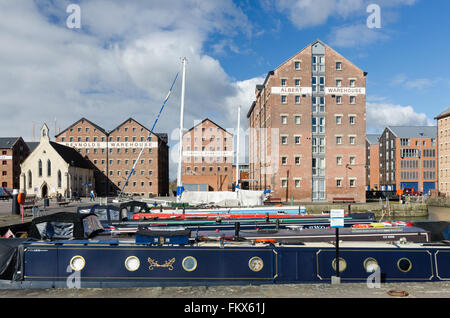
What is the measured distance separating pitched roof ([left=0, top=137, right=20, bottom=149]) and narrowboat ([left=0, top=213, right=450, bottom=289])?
86222 millimetres

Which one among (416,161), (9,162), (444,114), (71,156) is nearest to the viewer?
(71,156)

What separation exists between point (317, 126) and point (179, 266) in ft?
140

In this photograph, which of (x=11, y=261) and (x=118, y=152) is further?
(x=118, y=152)

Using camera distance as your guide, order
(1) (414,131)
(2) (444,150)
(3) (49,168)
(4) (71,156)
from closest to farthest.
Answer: (3) (49,168) → (4) (71,156) → (2) (444,150) → (1) (414,131)

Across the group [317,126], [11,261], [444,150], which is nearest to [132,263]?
[11,261]

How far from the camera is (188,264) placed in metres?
10.8

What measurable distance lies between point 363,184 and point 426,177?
48.3 meters

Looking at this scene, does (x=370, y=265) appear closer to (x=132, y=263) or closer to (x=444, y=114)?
(x=132, y=263)

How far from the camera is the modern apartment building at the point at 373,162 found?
97125 millimetres

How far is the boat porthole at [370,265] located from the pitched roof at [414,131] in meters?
85.8

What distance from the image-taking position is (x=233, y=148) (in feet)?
250

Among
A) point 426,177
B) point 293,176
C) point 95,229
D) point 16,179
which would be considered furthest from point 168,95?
point 426,177

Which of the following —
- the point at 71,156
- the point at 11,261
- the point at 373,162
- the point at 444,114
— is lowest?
the point at 11,261

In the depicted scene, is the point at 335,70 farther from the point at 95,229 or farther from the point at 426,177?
the point at 426,177
